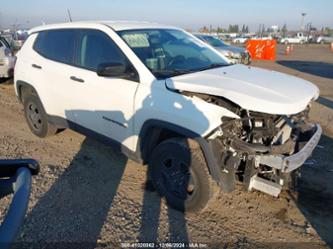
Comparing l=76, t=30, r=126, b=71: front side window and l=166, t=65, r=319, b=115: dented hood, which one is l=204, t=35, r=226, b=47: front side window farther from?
l=166, t=65, r=319, b=115: dented hood

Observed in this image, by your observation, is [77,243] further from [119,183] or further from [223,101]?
[223,101]

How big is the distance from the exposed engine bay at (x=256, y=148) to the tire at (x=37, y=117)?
2.98 m

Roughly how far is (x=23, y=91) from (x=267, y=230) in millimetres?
4491

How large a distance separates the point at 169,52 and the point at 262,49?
63.8 ft

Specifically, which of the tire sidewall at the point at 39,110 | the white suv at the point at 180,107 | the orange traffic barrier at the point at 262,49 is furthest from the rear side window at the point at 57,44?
the orange traffic barrier at the point at 262,49

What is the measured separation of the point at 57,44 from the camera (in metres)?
4.54

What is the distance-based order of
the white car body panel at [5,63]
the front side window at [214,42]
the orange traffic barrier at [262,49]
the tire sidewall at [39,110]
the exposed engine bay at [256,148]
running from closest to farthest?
1. the exposed engine bay at [256,148]
2. the tire sidewall at [39,110]
3. the white car body panel at [5,63]
4. the front side window at [214,42]
5. the orange traffic barrier at [262,49]

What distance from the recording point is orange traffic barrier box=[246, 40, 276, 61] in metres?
21.4

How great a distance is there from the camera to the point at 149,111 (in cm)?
330

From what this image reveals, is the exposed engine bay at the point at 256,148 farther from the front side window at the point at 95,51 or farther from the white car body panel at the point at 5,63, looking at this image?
the white car body panel at the point at 5,63

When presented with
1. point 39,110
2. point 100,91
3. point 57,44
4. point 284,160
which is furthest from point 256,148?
point 39,110

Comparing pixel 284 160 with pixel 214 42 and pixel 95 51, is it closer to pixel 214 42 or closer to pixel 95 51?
pixel 95 51

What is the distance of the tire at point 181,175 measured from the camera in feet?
10.2

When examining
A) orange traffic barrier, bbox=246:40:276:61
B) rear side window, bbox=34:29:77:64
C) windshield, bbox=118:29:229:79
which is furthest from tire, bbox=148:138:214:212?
orange traffic barrier, bbox=246:40:276:61
